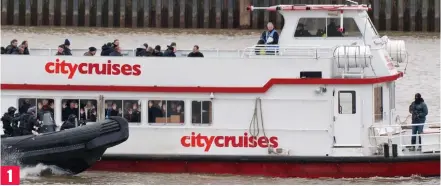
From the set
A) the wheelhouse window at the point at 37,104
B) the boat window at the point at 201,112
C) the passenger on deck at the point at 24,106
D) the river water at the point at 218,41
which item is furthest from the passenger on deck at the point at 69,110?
the river water at the point at 218,41

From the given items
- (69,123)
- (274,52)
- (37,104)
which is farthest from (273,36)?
(37,104)

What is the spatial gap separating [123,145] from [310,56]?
3694 millimetres

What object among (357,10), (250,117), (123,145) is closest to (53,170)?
(123,145)

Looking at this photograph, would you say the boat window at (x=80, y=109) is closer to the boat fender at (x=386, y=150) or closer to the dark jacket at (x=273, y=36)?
the dark jacket at (x=273, y=36)

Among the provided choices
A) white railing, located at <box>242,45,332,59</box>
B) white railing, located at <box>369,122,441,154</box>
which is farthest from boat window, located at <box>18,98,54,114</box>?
white railing, located at <box>369,122,441,154</box>

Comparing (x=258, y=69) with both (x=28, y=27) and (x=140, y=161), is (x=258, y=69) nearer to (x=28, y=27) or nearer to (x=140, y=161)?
(x=140, y=161)

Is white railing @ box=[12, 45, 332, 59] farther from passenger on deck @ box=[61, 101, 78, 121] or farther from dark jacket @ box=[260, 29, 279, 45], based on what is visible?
passenger on deck @ box=[61, 101, 78, 121]

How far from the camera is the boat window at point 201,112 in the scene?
29000 millimetres

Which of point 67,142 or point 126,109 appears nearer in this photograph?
point 67,142

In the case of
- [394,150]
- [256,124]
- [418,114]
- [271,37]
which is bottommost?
[394,150]

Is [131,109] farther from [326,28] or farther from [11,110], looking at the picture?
[326,28]

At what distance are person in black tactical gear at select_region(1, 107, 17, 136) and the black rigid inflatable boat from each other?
328 millimetres

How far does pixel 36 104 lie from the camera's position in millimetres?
29172

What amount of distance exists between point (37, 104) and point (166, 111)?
7.61ft
